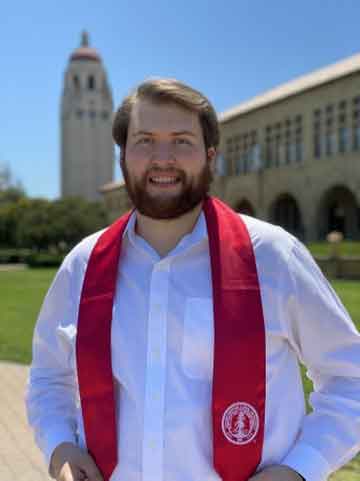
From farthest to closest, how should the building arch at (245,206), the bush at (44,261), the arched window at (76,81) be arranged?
1. the arched window at (76,81)
2. the building arch at (245,206)
3. the bush at (44,261)

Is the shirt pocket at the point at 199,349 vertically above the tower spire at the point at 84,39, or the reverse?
the tower spire at the point at 84,39

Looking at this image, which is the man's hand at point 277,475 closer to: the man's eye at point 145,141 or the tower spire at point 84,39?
the man's eye at point 145,141

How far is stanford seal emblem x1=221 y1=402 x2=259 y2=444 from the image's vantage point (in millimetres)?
1729

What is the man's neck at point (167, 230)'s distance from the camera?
6.57 ft

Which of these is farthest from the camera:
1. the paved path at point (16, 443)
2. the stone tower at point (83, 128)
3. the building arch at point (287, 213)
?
the stone tower at point (83, 128)

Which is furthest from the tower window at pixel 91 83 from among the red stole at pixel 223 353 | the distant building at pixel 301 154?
the red stole at pixel 223 353

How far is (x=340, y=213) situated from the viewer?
133ft

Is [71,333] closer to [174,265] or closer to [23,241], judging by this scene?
[174,265]

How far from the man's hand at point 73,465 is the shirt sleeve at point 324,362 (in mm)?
572

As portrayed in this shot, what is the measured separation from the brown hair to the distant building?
34428 millimetres

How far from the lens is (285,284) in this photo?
182 centimetres

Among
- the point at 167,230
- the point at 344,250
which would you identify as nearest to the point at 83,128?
the point at 344,250

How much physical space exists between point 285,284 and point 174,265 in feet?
1.13

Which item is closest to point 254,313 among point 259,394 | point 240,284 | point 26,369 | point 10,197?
point 240,284
